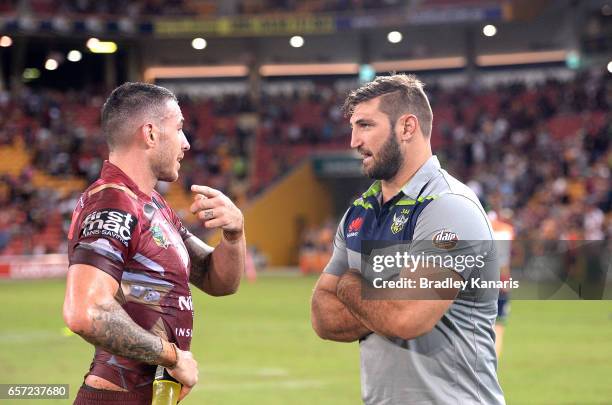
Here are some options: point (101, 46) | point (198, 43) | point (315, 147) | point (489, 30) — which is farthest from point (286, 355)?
point (198, 43)

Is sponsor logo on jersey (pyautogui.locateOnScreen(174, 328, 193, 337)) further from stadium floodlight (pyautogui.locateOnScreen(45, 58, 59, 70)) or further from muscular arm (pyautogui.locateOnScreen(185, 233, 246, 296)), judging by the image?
stadium floodlight (pyautogui.locateOnScreen(45, 58, 59, 70))

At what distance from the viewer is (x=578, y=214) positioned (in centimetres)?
3634

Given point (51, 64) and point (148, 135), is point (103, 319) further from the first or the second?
point (51, 64)

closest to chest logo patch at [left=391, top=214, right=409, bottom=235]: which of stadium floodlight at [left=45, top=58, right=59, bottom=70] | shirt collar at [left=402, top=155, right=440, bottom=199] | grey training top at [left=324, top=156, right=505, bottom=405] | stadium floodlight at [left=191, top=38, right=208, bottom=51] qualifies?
grey training top at [left=324, top=156, right=505, bottom=405]

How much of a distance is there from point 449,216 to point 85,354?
12965mm

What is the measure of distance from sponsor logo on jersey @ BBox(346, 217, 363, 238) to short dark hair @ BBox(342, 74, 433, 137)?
0.49m

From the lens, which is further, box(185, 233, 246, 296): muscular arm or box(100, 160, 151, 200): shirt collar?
box(185, 233, 246, 296): muscular arm

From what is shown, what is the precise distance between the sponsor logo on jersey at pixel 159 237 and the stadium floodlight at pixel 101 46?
162ft

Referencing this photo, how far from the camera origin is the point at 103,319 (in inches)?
181

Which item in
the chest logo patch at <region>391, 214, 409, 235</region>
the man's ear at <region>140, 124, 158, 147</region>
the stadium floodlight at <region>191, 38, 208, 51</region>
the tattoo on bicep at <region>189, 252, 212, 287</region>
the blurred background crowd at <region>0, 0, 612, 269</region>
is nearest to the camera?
the chest logo patch at <region>391, 214, 409, 235</region>

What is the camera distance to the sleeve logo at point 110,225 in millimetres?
4734

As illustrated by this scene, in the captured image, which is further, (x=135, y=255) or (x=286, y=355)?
(x=286, y=355)

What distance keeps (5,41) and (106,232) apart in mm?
47776

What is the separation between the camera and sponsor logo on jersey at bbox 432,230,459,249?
4.65m
